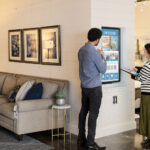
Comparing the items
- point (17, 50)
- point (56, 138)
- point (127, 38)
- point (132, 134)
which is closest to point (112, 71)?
point (127, 38)

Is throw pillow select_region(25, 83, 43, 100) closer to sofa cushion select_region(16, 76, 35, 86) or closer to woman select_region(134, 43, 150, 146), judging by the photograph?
sofa cushion select_region(16, 76, 35, 86)

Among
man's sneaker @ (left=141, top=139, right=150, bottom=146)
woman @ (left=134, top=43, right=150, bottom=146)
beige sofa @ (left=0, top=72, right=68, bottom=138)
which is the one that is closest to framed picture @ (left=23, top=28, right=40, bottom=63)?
beige sofa @ (left=0, top=72, right=68, bottom=138)

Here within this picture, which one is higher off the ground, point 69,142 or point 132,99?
point 132,99

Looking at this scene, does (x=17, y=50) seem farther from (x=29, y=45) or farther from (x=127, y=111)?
(x=127, y=111)

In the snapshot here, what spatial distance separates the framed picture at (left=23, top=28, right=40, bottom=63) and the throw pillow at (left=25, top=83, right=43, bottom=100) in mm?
1113

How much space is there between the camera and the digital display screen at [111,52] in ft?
17.5

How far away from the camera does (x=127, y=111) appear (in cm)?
562

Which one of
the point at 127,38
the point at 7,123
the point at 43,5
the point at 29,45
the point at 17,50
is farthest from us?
the point at 17,50

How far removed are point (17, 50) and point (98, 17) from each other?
8.79 ft

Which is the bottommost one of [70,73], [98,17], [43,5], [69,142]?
[69,142]

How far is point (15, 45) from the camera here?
7.12m

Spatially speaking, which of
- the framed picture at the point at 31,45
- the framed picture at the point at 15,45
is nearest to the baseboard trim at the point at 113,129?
the framed picture at the point at 31,45

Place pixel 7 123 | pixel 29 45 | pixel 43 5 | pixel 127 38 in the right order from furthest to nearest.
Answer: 1. pixel 29 45
2. pixel 43 5
3. pixel 127 38
4. pixel 7 123

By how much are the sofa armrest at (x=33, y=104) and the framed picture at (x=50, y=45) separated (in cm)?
85
